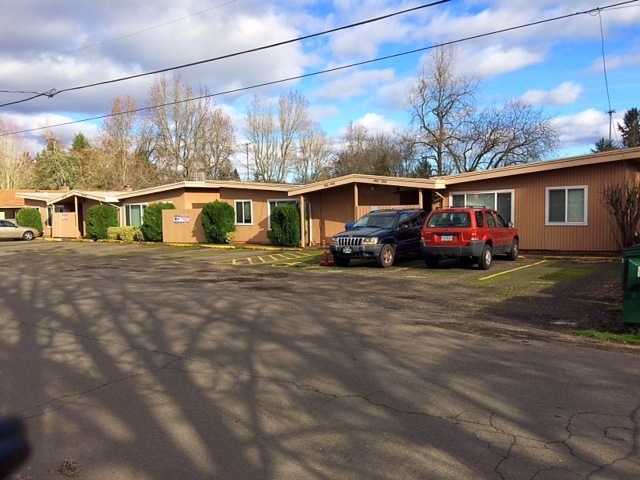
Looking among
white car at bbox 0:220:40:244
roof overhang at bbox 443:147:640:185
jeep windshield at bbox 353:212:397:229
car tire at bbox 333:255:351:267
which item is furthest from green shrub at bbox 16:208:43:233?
roof overhang at bbox 443:147:640:185

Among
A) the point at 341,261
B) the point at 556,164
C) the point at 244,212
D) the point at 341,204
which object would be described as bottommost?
the point at 341,261

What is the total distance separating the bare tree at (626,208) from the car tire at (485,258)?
179 inches

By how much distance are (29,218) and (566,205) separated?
123 feet

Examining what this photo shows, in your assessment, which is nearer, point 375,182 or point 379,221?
point 379,221

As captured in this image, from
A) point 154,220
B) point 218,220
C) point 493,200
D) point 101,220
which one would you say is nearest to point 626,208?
point 493,200

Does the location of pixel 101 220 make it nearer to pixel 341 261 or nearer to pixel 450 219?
pixel 341 261

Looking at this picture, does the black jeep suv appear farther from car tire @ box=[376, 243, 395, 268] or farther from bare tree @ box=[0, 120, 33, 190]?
bare tree @ box=[0, 120, 33, 190]

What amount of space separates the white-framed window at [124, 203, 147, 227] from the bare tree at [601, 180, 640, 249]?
85.6 ft

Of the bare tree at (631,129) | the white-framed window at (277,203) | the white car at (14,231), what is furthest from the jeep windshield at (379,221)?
the bare tree at (631,129)

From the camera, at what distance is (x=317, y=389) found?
5.37 metres

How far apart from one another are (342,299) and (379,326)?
9.27 feet

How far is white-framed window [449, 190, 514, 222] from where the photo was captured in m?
20.2

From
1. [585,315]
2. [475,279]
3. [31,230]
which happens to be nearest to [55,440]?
[585,315]

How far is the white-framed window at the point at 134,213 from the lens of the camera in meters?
34.2
